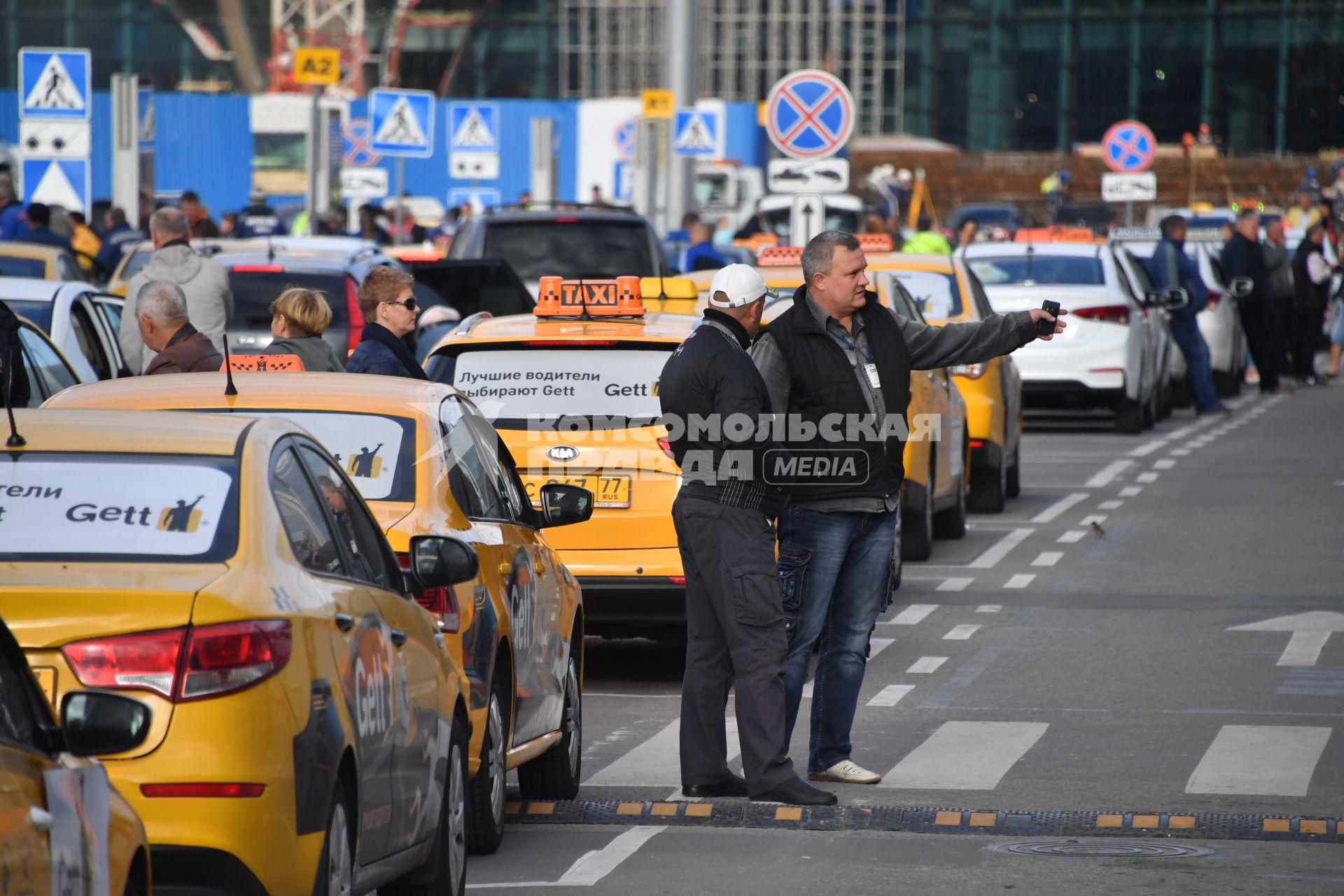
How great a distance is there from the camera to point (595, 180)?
6216 cm

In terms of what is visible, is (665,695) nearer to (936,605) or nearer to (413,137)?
(936,605)

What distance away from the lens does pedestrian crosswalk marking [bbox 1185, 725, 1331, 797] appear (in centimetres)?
846

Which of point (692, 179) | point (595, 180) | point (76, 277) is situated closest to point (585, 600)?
point (76, 277)

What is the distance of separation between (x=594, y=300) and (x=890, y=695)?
86.7 inches

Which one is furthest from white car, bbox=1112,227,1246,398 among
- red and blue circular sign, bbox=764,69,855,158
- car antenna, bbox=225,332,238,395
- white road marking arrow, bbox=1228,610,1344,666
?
car antenna, bbox=225,332,238,395

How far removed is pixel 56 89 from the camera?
76.0 ft

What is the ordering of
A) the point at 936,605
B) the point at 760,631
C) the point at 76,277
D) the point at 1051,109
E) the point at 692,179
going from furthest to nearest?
the point at 1051,109 < the point at 692,179 < the point at 76,277 < the point at 936,605 < the point at 760,631

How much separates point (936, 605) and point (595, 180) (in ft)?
162

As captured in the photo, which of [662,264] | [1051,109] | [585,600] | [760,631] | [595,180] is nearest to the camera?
[760,631]

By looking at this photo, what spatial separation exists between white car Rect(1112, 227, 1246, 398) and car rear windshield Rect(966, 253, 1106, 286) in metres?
4.58

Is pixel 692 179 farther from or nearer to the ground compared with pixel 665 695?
farther from the ground

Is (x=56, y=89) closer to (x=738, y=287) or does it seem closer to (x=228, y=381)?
(x=738, y=287)

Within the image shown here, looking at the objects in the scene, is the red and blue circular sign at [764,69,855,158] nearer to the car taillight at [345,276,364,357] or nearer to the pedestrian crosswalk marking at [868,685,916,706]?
the car taillight at [345,276,364,357]

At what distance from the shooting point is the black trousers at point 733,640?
26.6 feet
